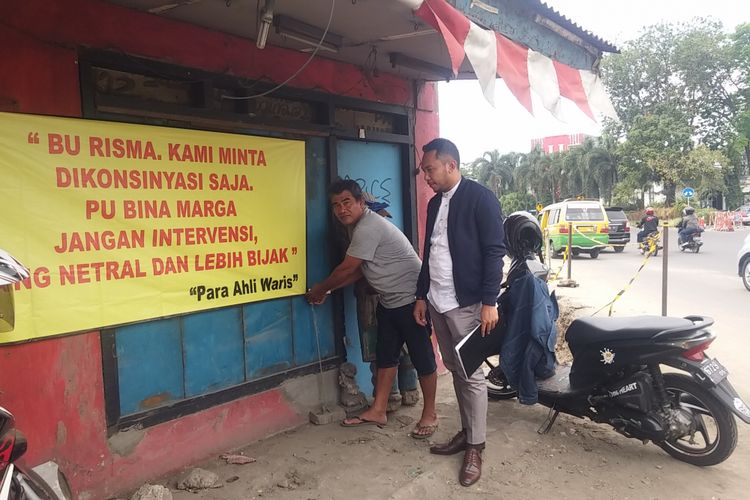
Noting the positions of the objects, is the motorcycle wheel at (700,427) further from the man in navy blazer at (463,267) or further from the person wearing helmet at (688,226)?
the person wearing helmet at (688,226)

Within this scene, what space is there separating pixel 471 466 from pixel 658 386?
127 centimetres

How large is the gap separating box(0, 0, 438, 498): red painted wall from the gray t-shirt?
1.28 meters

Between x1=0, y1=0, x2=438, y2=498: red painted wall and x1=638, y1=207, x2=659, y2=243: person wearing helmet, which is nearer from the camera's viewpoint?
x1=0, y1=0, x2=438, y2=498: red painted wall

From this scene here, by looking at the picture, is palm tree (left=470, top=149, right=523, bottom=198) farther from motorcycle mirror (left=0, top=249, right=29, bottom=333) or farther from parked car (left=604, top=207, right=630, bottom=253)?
motorcycle mirror (left=0, top=249, right=29, bottom=333)

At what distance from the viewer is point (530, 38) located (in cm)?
417

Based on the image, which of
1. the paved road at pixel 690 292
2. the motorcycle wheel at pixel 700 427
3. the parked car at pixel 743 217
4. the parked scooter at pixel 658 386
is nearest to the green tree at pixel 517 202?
the parked car at pixel 743 217

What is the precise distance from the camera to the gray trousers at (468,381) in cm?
333

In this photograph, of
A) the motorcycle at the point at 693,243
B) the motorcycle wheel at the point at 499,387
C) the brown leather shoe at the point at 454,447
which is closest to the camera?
the brown leather shoe at the point at 454,447

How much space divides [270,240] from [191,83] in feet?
3.73

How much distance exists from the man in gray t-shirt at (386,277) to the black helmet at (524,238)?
33.1 inches

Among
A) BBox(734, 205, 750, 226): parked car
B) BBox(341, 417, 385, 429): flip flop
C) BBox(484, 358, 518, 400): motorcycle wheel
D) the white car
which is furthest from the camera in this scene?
BBox(734, 205, 750, 226): parked car

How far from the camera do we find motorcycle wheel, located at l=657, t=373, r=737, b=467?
3238mm

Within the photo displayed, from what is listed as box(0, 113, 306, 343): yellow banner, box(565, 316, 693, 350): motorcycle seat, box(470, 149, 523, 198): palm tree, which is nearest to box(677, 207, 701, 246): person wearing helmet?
box(565, 316, 693, 350): motorcycle seat

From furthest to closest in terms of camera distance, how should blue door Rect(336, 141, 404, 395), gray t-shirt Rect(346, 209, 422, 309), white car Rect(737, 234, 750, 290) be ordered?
white car Rect(737, 234, 750, 290) < blue door Rect(336, 141, 404, 395) < gray t-shirt Rect(346, 209, 422, 309)
